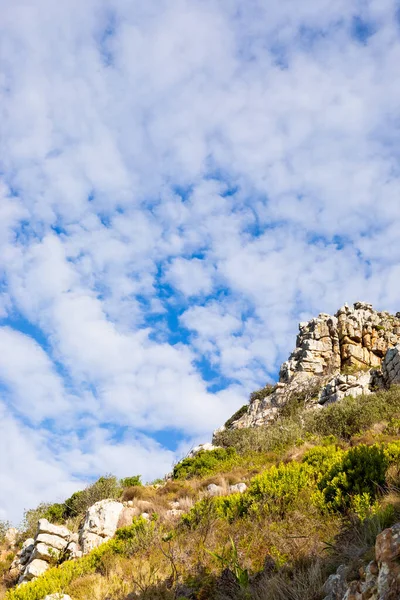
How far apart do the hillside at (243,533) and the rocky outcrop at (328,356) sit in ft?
54.7

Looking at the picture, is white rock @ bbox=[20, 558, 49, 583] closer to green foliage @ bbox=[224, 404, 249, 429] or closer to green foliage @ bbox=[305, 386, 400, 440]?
green foliage @ bbox=[305, 386, 400, 440]

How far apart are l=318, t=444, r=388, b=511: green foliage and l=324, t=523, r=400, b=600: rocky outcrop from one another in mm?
4389

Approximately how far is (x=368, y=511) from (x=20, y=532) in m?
16.1

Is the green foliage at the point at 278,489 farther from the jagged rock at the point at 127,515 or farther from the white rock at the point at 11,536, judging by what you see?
the white rock at the point at 11,536

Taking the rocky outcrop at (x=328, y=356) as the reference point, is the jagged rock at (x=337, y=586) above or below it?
below

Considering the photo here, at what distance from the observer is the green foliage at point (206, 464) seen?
1930 cm

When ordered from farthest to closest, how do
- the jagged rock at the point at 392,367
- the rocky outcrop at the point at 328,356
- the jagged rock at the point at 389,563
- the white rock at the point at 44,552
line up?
the rocky outcrop at the point at 328,356 → the jagged rock at the point at 392,367 → the white rock at the point at 44,552 → the jagged rock at the point at 389,563

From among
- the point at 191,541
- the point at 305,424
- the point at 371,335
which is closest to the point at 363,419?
the point at 305,424

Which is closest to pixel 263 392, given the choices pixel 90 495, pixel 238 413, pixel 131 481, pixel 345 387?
pixel 238 413

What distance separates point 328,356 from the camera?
44.5m

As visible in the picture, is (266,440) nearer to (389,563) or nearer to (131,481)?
(131,481)

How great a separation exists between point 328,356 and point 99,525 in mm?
36480

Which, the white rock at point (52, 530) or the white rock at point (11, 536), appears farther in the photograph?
the white rock at point (11, 536)

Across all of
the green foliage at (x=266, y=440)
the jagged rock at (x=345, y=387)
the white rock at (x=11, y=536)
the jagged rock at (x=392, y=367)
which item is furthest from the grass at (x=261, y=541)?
the jagged rock at (x=392, y=367)
